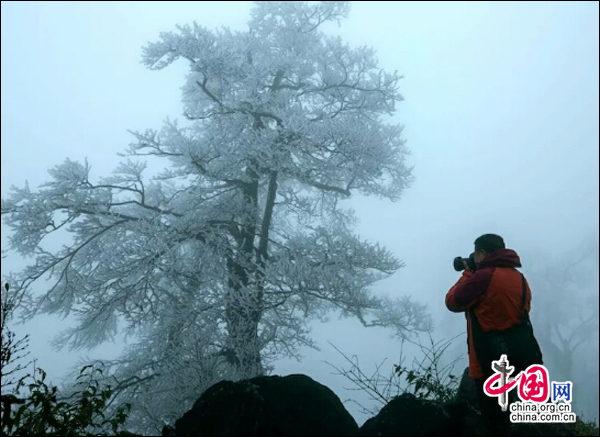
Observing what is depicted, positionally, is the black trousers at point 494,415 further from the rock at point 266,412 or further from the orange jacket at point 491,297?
the rock at point 266,412

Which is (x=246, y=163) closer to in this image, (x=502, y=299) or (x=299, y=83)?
(x=299, y=83)

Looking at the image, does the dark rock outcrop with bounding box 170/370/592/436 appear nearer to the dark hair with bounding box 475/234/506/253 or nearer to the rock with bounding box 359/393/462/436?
the rock with bounding box 359/393/462/436

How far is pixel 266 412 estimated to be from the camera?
4590 mm

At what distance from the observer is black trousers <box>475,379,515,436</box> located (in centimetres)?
426

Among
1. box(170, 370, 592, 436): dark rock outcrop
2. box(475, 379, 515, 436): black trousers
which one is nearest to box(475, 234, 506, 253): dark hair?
box(475, 379, 515, 436): black trousers

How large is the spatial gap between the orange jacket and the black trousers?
0.20 m

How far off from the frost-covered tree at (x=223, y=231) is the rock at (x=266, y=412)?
2.69m

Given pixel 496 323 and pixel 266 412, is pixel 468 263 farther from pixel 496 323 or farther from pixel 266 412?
pixel 266 412

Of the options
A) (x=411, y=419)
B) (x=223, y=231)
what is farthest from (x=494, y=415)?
(x=223, y=231)

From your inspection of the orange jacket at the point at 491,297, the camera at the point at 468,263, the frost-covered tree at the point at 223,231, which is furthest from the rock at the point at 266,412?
the frost-covered tree at the point at 223,231

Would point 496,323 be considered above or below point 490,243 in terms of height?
below

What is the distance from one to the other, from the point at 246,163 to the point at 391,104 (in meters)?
3.47

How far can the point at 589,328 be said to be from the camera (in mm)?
30812

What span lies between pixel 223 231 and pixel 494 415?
5.71 m
